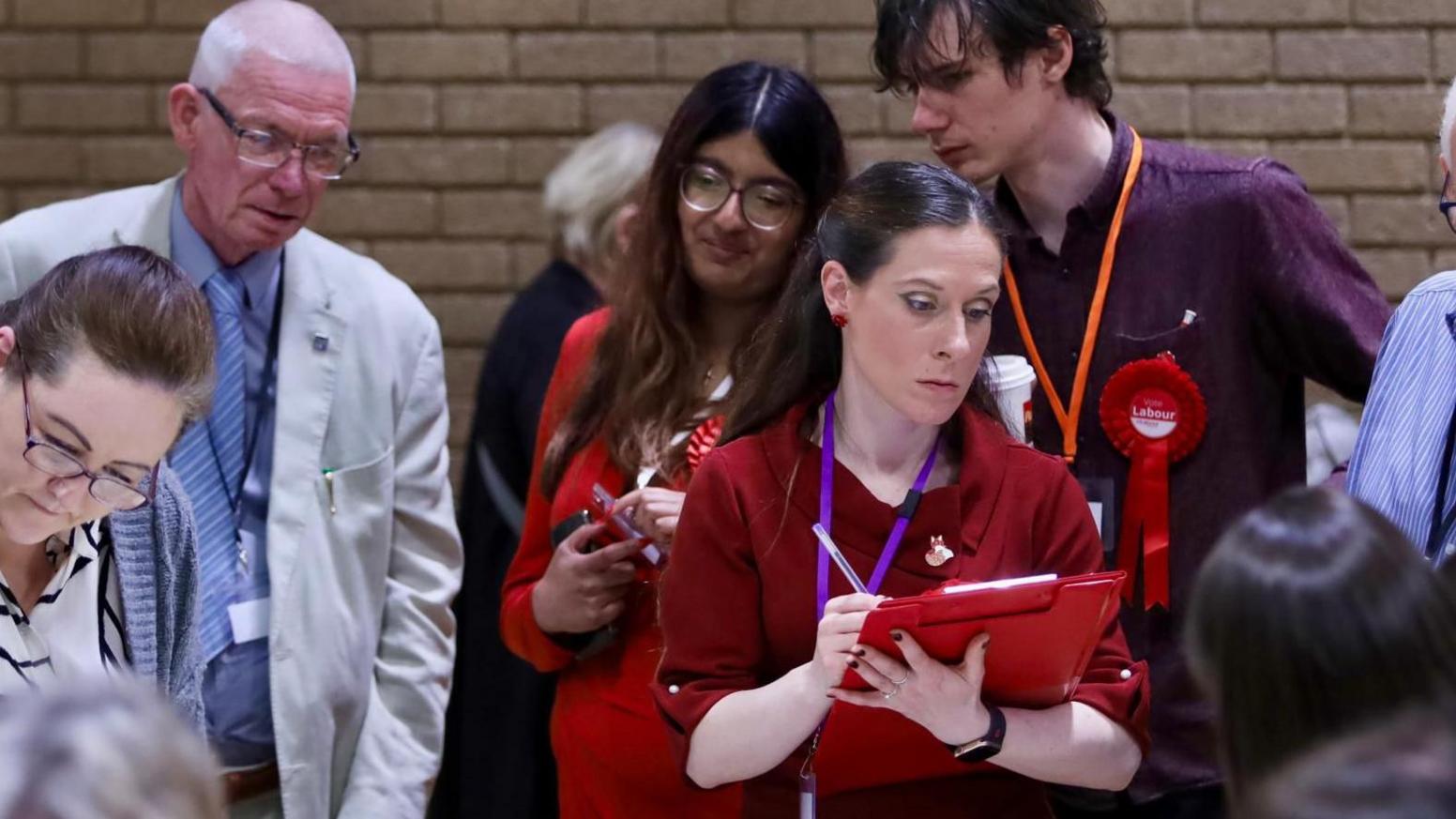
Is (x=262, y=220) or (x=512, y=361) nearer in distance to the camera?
(x=262, y=220)

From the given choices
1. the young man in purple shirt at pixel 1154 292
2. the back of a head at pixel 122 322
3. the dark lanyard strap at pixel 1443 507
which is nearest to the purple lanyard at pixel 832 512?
the young man in purple shirt at pixel 1154 292

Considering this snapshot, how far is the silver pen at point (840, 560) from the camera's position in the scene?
211cm

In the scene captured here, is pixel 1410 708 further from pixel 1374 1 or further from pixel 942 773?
pixel 1374 1

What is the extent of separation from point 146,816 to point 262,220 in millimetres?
1900

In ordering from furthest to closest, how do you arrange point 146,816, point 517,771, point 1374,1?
point 1374,1, point 517,771, point 146,816

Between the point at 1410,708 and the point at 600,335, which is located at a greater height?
the point at 1410,708

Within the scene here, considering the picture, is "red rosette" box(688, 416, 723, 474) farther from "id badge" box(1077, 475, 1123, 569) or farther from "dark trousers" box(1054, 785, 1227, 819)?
"dark trousers" box(1054, 785, 1227, 819)

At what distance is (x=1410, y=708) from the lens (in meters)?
1.50

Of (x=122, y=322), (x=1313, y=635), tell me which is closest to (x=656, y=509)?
(x=122, y=322)

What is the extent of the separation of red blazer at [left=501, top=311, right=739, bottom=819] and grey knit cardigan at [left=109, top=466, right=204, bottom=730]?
21.0 inches

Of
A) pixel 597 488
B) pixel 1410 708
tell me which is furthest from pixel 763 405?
pixel 1410 708

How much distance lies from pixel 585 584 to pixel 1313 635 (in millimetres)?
1344

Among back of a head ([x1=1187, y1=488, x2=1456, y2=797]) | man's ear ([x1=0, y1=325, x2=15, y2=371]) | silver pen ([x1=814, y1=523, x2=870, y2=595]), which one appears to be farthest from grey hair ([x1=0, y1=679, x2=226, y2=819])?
man's ear ([x1=0, y1=325, x2=15, y2=371])

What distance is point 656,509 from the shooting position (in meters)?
2.60
